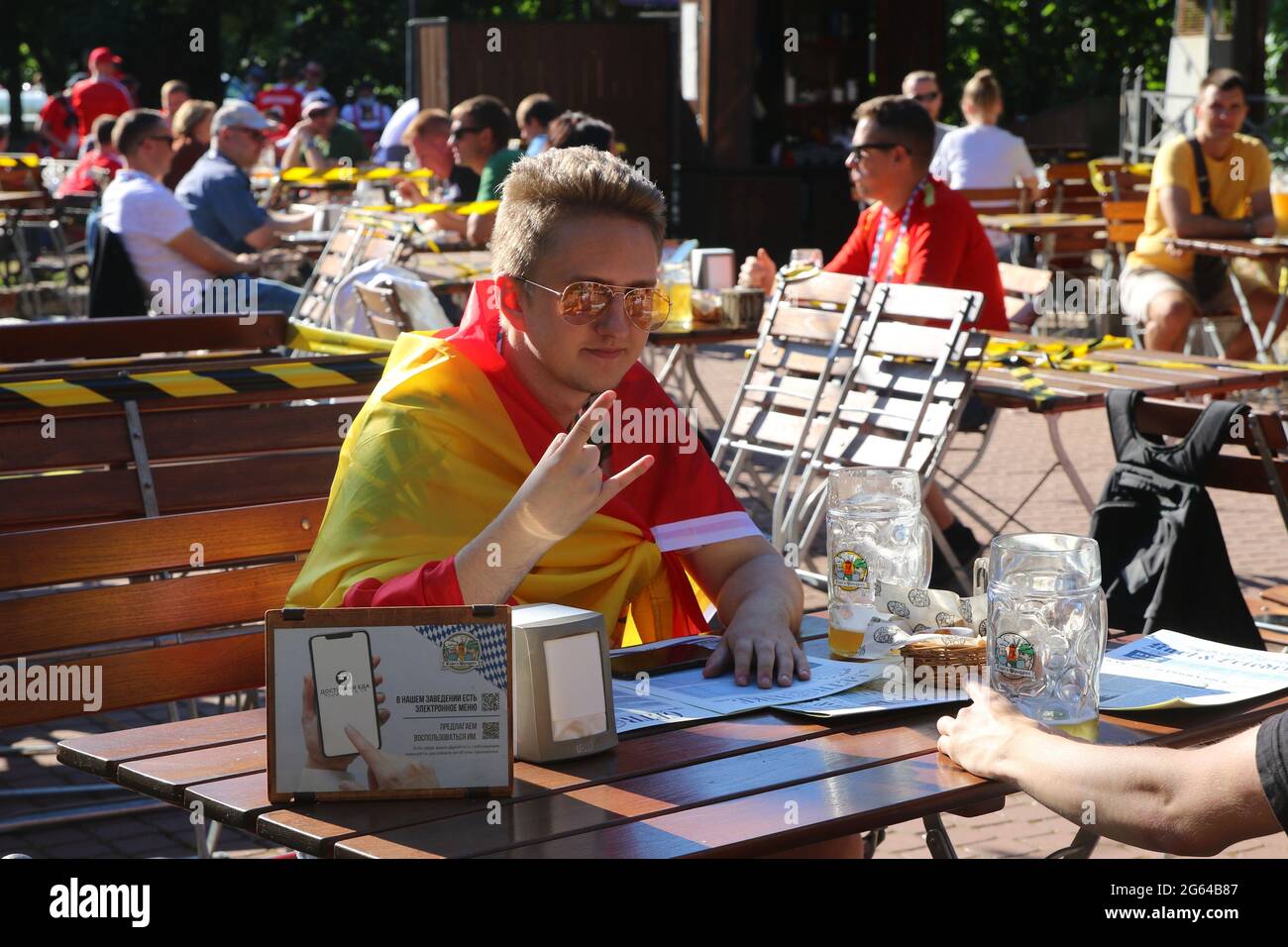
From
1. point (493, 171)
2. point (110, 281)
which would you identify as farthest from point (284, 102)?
point (110, 281)

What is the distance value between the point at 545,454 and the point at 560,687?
0.48 metres

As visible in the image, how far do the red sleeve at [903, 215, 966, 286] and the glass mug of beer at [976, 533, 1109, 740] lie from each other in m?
4.65

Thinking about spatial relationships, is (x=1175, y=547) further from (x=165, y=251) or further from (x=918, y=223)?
(x=165, y=251)

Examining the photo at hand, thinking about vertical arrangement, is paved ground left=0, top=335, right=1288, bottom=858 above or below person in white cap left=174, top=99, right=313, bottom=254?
below

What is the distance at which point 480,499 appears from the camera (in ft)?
8.84

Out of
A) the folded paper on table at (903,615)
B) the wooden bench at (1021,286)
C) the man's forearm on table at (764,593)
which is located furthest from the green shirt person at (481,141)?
the folded paper on table at (903,615)

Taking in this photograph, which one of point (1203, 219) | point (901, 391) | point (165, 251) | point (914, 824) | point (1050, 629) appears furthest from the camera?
point (1203, 219)

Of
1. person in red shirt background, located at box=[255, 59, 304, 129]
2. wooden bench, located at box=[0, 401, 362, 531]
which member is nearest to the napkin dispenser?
wooden bench, located at box=[0, 401, 362, 531]

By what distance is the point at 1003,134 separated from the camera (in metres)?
13.0

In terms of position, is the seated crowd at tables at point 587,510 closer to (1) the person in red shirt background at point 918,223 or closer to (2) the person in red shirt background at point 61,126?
(1) the person in red shirt background at point 918,223

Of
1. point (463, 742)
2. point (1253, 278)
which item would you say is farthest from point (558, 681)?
point (1253, 278)

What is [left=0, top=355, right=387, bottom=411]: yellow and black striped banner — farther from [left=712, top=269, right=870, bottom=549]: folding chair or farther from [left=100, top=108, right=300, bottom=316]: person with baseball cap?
[left=100, top=108, right=300, bottom=316]: person with baseball cap

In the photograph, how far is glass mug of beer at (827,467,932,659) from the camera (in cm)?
271

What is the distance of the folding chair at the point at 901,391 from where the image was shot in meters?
5.78
